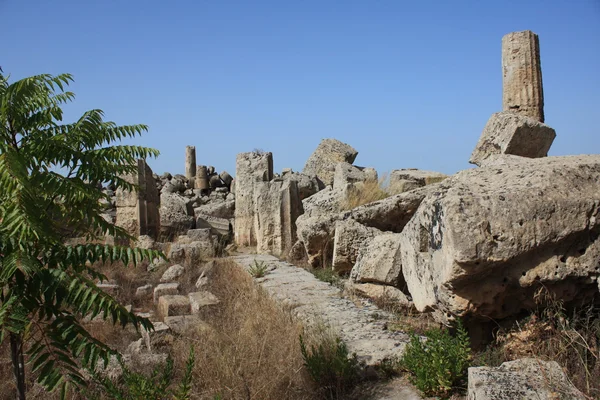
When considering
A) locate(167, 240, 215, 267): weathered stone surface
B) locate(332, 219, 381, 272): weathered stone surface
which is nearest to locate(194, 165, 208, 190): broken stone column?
locate(167, 240, 215, 267): weathered stone surface

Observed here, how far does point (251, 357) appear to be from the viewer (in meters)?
4.50

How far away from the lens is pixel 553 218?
155 inches

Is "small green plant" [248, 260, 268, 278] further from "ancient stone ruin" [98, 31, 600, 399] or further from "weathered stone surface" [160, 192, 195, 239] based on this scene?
"weathered stone surface" [160, 192, 195, 239]

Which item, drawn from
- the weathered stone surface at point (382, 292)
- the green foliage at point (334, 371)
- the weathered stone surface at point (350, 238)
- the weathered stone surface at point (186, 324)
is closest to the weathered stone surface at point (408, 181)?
the weathered stone surface at point (350, 238)

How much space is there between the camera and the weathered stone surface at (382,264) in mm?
6566

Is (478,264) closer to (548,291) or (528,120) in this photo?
(548,291)

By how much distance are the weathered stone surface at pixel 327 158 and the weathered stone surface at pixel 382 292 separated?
11.6 metres

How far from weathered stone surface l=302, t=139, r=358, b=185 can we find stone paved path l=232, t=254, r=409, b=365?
9569 mm

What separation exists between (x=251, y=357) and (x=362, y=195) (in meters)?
6.58

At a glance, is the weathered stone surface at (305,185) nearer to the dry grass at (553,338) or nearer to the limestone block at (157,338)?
the limestone block at (157,338)

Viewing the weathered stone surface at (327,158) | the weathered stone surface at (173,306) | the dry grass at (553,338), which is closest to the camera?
the dry grass at (553,338)

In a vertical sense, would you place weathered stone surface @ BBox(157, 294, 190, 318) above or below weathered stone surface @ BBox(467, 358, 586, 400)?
above

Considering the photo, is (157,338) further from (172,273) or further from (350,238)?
(172,273)

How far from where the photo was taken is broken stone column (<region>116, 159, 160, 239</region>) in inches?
538
